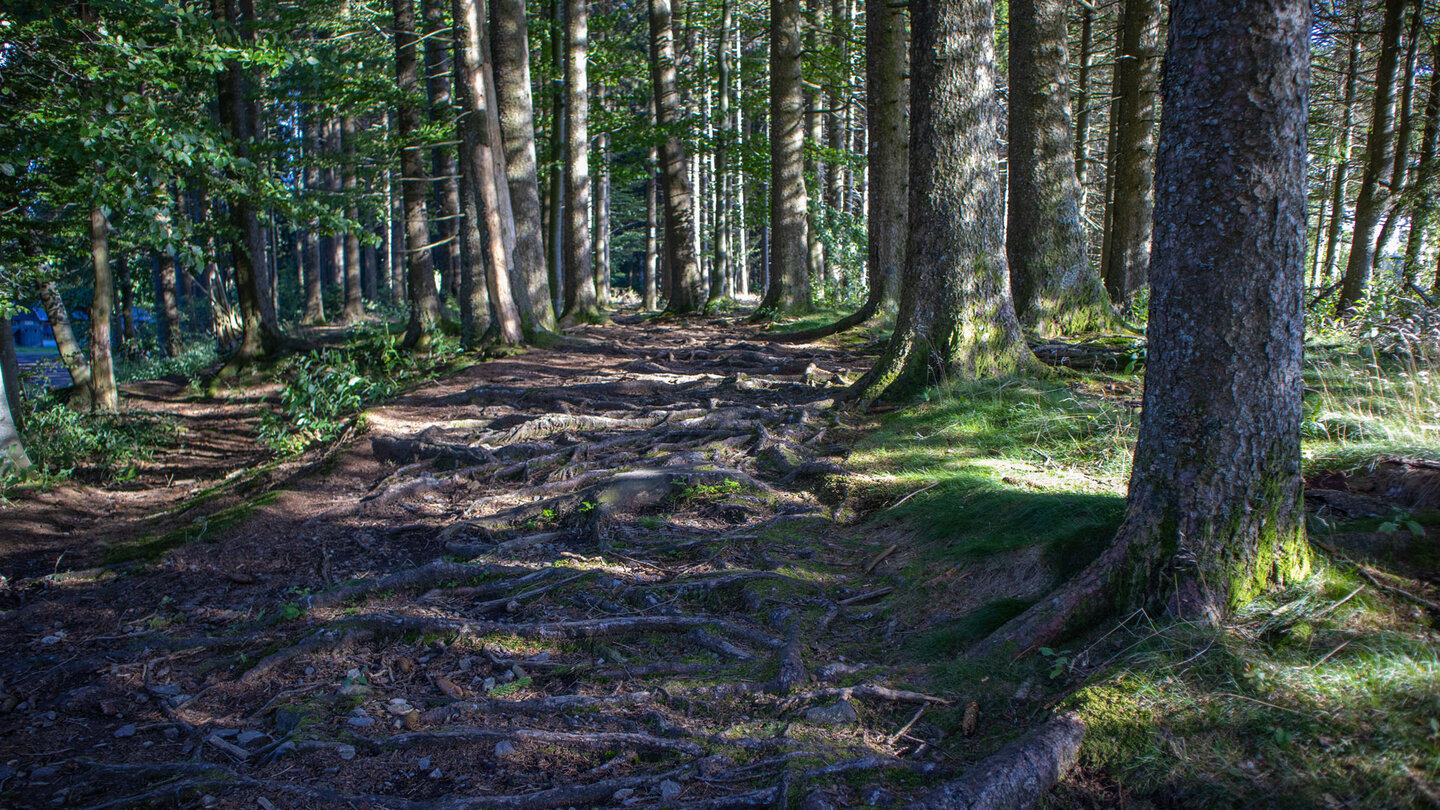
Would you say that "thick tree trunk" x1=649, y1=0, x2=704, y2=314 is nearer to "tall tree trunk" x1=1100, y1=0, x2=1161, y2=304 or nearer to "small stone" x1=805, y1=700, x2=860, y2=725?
"tall tree trunk" x1=1100, y1=0, x2=1161, y2=304

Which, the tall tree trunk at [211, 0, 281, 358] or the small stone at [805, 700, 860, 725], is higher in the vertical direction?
the tall tree trunk at [211, 0, 281, 358]

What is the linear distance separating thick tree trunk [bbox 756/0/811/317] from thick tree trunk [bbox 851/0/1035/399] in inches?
349

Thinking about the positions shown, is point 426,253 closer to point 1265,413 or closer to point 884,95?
point 884,95

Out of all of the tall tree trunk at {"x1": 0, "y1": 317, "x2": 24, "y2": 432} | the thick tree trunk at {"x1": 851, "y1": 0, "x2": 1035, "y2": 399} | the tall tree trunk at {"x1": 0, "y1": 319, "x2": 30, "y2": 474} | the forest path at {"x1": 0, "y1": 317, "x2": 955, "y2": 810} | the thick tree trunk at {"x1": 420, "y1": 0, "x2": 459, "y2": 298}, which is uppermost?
the thick tree trunk at {"x1": 420, "y1": 0, "x2": 459, "y2": 298}

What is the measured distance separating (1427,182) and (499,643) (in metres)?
13.4

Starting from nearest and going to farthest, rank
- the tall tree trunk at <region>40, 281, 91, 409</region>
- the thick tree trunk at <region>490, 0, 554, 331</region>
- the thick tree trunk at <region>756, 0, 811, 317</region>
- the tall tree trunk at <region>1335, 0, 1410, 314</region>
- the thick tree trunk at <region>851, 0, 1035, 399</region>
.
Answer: the thick tree trunk at <region>851, 0, 1035, 399</region>
the tall tree trunk at <region>1335, 0, 1410, 314</region>
the tall tree trunk at <region>40, 281, 91, 409</region>
the thick tree trunk at <region>490, 0, 554, 331</region>
the thick tree trunk at <region>756, 0, 811, 317</region>

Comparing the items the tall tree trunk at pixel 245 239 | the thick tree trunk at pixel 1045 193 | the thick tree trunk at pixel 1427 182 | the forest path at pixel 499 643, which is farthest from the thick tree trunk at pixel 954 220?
the tall tree trunk at pixel 245 239

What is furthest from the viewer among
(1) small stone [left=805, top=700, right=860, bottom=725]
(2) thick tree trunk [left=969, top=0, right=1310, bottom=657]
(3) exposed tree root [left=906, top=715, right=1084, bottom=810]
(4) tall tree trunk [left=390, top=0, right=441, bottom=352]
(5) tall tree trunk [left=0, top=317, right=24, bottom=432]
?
(4) tall tree trunk [left=390, top=0, right=441, bottom=352]

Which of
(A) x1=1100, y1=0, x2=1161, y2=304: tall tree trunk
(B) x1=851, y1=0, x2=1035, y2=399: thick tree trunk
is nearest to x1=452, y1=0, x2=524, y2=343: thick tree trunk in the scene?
(B) x1=851, y1=0, x2=1035, y2=399: thick tree trunk

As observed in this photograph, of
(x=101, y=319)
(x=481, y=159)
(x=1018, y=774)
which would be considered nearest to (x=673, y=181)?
(x=481, y=159)

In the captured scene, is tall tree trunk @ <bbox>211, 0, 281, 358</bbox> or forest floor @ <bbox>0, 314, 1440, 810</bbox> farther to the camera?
tall tree trunk @ <bbox>211, 0, 281, 358</bbox>

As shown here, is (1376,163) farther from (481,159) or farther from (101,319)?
(101,319)

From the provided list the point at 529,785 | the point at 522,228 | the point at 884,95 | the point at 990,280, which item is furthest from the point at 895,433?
the point at 522,228

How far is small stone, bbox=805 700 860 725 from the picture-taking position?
348cm
